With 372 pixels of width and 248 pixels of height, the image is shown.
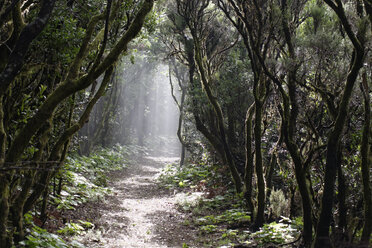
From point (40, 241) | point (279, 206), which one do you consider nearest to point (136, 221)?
point (279, 206)

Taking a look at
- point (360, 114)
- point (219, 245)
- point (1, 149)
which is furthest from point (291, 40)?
point (1, 149)

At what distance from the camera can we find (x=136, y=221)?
798 cm

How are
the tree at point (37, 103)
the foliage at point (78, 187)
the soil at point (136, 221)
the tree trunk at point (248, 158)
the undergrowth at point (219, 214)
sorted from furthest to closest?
the foliage at point (78, 187) < the tree trunk at point (248, 158) < the soil at point (136, 221) < the undergrowth at point (219, 214) < the tree at point (37, 103)

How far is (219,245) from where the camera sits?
233 inches

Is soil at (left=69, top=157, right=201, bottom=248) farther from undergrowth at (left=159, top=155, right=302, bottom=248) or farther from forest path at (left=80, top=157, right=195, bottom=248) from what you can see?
undergrowth at (left=159, top=155, right=302, bottom=248)

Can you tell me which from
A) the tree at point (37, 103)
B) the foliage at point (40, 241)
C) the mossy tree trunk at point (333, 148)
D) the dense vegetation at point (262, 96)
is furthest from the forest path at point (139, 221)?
the mossy tree trunk at point (333, 148)

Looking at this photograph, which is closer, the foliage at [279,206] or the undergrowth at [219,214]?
the undergrowth at [219,214]

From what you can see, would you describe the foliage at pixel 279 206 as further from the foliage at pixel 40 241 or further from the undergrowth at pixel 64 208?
the foliage at pixel 40 241

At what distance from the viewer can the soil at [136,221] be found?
6216 mm

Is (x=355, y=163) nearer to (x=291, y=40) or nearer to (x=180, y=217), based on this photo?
(x=291, y=40)

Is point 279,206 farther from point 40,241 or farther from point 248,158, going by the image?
point 40,241

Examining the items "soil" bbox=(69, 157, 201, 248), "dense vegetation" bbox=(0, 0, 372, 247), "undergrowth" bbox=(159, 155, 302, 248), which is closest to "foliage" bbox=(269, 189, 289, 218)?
"dense vegetation" bbox=(0, 0, 372, 247)

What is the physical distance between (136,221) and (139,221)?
81 millimetres

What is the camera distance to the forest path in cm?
627
